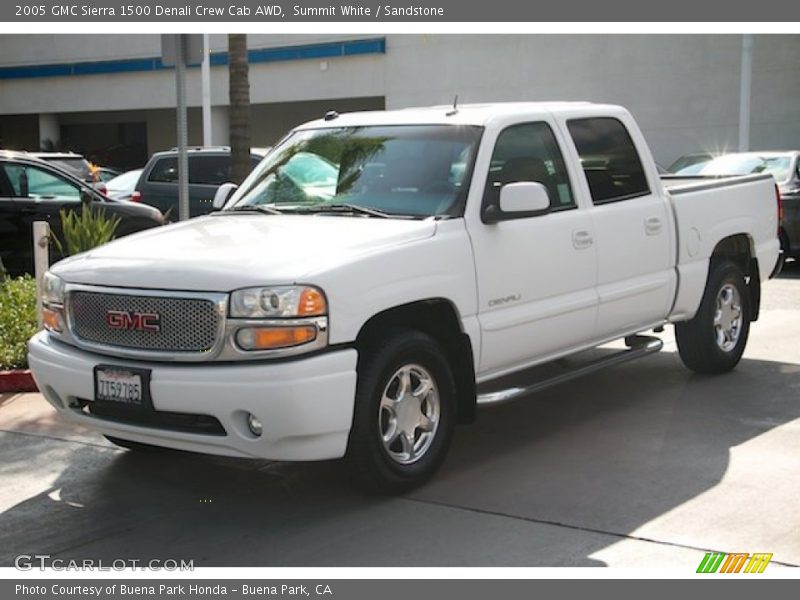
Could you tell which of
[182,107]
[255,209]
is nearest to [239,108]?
[182,107]

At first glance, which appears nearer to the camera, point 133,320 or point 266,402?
point 266,402

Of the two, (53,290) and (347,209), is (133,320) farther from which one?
(347,209)

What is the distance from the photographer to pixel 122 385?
17.5 ft

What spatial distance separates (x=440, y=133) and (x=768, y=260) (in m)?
3.45

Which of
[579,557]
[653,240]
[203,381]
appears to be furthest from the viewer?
[653,240]

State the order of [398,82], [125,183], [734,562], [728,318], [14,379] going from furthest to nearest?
[398,82], [125,183], [728,318], [14,379], [734,562]

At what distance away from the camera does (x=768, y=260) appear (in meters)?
8.64

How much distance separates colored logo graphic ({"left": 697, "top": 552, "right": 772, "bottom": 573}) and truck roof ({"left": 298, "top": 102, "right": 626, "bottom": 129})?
281cm

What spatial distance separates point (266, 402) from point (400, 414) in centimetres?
87

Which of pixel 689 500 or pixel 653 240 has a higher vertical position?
pixel 653 240

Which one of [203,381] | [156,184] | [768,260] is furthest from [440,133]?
[156,184]

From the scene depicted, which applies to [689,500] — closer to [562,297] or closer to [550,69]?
[562,297]

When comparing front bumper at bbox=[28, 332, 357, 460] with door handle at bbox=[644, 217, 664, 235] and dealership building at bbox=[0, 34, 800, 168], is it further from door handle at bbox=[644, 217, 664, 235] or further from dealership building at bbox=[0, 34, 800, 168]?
dealership building at bbox=[0, 34, 800, 168]

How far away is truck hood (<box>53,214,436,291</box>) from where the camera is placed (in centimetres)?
517
